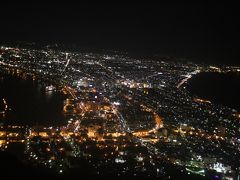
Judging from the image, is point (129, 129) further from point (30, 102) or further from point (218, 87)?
point (218, 87)

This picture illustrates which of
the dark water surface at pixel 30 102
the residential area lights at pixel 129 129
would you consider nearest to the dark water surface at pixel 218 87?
the residential area lights at pixel 129 129

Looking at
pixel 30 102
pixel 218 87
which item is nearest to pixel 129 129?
pixel 30 102

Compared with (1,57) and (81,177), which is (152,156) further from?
(1,57)

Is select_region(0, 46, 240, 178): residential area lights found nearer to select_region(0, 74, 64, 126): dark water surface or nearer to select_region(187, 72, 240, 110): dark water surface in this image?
select_region(0, 74, 64, 126): dark water surface

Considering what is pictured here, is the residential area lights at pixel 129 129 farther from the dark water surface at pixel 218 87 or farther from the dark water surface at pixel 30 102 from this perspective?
the dark water surface at pixel 218 87

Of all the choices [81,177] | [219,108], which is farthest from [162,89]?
[81,177]

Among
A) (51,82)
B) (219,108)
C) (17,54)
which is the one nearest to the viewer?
(219,108)
